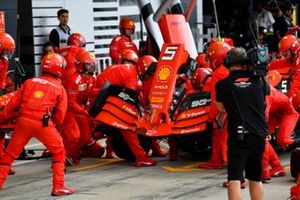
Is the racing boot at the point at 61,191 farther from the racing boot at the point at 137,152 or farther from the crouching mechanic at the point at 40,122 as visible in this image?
the racing boot at the point at 137,152

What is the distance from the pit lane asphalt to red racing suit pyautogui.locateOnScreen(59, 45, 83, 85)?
134 cm

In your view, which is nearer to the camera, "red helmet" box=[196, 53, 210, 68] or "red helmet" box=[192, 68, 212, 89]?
"red helmet" box=[192, 68, 212, 89]

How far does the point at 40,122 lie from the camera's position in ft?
36.3

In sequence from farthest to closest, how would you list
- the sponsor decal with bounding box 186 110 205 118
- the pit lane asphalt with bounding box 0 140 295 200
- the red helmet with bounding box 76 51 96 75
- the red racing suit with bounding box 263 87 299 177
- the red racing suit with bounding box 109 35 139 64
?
the red racing suit with bounding box 109 35 139 64, the red helmet with bounding box 76 51 96 75, the sponsor decal with bounding box 186 110 205 118, the red racing suit with bounding box 263 87 299 177, the pit lane asphalt with bounding box 0 140 295 200

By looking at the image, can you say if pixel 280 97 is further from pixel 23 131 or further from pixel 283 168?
pixel 23 131

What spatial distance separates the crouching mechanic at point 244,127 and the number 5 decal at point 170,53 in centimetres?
410

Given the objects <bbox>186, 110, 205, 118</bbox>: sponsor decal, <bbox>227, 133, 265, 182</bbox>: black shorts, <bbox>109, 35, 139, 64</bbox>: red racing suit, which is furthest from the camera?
<bbox>109, 35, 139, 64</bbox>: red racing suit

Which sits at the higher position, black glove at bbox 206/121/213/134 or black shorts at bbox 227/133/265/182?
black shorts at bbox 227/133/265/182

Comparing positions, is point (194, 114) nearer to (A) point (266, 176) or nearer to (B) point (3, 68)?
(A) point (266, 176)

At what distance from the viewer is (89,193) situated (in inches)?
442

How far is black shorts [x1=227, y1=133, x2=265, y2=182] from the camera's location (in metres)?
9.05

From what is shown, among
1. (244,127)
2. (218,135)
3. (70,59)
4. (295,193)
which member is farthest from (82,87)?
(244,127)

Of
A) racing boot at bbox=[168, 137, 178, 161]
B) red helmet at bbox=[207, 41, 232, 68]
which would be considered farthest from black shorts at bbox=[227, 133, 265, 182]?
racing boot at bbox=[168, 137, 178, 161]

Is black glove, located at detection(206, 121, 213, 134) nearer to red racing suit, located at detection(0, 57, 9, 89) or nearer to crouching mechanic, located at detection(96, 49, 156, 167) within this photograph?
crouching mechanic, located at detection(96, 49, 156, 167)
